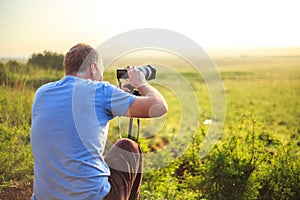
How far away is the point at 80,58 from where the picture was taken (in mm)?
2152

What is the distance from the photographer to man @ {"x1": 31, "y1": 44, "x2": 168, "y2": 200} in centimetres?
207

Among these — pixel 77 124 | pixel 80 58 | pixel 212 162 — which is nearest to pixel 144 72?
pixel 80 58

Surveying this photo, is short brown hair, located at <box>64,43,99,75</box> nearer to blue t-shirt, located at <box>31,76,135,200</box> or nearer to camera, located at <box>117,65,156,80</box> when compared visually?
blue t-shirt, located at <box>31,76,135,200</box>

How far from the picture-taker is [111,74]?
5.68 metres

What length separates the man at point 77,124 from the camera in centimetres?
207

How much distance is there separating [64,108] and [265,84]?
16.5 meters

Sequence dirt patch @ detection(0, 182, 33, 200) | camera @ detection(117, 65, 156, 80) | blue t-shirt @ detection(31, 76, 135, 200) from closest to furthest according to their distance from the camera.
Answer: blue t-shirt @ detection(31, 76, 135, 200), camera @ detection(117, 65, 156, 80), dirt patch @ detection(0, 182, 33, 200)

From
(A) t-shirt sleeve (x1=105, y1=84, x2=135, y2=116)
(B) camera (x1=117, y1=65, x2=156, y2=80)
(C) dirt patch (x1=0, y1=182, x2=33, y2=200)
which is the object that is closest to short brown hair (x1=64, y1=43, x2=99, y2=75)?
(A) t-shirt sleeve (x1=105, y1=84, x2=135, y2=116)

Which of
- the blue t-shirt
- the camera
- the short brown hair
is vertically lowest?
the blue t-shirt

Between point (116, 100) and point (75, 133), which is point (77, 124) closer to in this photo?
point (75, 133)

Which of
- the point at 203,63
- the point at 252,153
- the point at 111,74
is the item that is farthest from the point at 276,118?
the point at 203,63

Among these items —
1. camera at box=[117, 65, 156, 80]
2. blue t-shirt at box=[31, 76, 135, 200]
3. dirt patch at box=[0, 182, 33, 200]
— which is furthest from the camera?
dirt patch at box=[0, 182, 33, 200]

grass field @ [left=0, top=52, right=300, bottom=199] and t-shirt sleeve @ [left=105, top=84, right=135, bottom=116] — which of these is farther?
grass field @ [left=0, top=52, right=300, bottom=199]

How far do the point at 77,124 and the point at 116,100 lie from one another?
0.73ft
